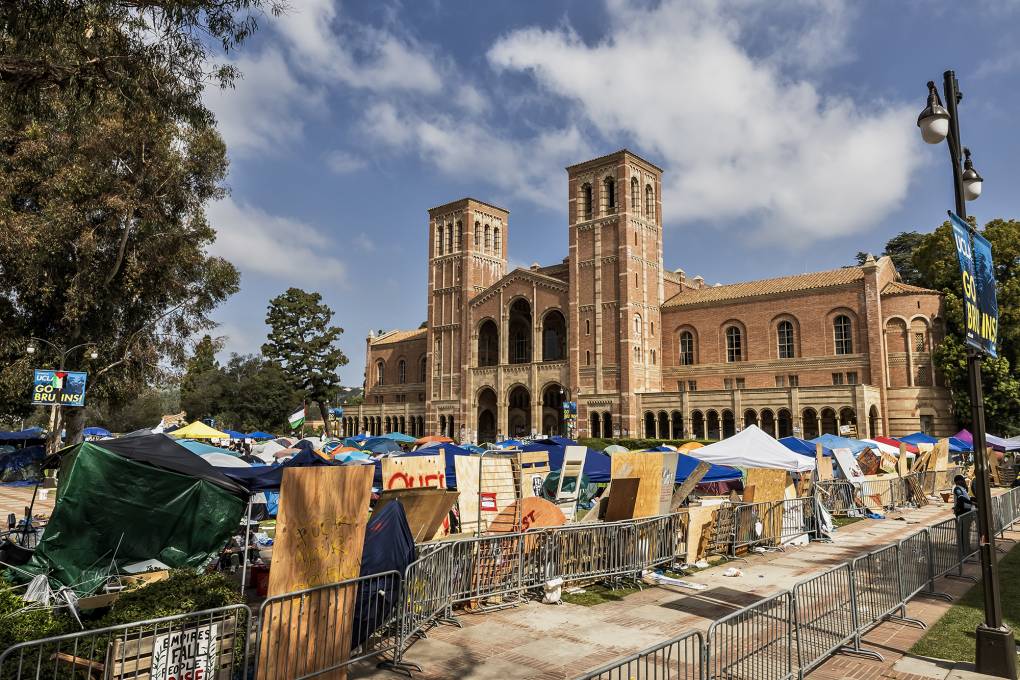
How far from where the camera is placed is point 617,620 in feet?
28.5

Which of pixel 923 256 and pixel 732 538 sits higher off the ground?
pixel 923 256

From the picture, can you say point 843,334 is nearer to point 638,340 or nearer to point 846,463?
point 638,340

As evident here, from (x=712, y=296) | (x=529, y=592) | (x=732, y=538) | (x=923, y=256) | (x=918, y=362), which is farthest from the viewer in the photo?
(x=712, y=296)

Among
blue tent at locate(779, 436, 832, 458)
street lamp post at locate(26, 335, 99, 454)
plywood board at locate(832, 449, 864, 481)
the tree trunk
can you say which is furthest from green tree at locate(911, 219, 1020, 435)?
the tree trunk

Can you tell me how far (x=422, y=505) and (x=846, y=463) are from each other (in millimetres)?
16169

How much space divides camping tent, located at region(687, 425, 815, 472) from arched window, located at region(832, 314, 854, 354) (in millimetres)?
27700

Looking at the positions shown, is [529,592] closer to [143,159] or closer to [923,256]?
[143,159]

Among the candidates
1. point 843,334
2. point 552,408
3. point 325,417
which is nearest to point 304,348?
point 325,417

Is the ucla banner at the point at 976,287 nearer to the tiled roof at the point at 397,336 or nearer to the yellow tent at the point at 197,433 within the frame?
the yellow tent at the point at 197,433

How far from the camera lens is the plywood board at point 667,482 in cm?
1190

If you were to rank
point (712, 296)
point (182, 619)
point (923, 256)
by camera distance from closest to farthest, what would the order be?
1. point (182, 619)
2. point (923, 256)
3. point (712, 296)

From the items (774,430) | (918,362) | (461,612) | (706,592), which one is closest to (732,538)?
(706,592)

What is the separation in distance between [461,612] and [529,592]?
1319 mm

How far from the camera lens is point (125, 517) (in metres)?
9.28
